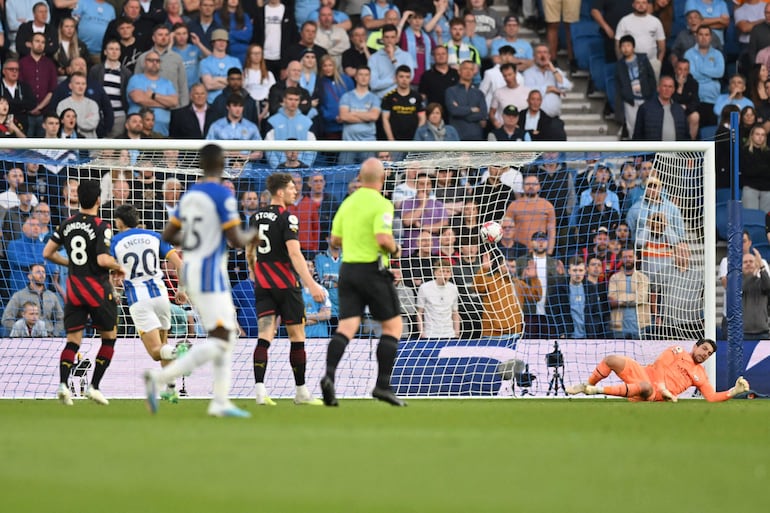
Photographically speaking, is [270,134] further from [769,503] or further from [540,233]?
[769,503]

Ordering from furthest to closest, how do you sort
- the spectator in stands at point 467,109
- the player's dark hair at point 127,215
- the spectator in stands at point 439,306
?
the spectator in stands at point 467,109, the spectator in stands at point 439,306, the player's dark hair at point 127,215

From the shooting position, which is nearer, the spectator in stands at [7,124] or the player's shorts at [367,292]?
the player's shorts at [367,292]

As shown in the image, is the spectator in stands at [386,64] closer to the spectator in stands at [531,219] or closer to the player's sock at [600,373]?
the spectator in stands at [531,219]

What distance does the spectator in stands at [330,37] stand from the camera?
1955 centimetres

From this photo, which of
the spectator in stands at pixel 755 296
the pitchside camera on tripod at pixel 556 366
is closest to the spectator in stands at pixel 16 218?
the pitchside camera on tripod at pixel 556 366

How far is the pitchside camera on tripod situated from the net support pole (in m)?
2.01

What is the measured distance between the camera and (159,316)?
501 inches

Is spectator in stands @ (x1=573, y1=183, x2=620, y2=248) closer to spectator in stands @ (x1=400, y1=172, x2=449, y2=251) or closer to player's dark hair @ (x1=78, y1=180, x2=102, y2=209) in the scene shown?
spectator in stands @ (x1=400, y1=172, x2=449, y2=251)

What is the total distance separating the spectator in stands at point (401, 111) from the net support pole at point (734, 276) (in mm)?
5198

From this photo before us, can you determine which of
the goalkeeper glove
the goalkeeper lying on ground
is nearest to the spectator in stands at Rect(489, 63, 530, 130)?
the goalkeeper lying on ground

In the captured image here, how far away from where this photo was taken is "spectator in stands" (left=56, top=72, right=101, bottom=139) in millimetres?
17484

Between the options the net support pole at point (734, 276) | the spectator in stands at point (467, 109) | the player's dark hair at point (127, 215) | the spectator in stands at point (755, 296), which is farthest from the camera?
the spectator in stands at point (467, 109)

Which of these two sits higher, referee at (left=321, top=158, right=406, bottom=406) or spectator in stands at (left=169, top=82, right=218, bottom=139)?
spectator in stands at (left=169, top=82, right=218, bottom=139)

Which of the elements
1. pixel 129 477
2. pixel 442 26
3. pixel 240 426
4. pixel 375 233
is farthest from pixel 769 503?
pixel 442 26
